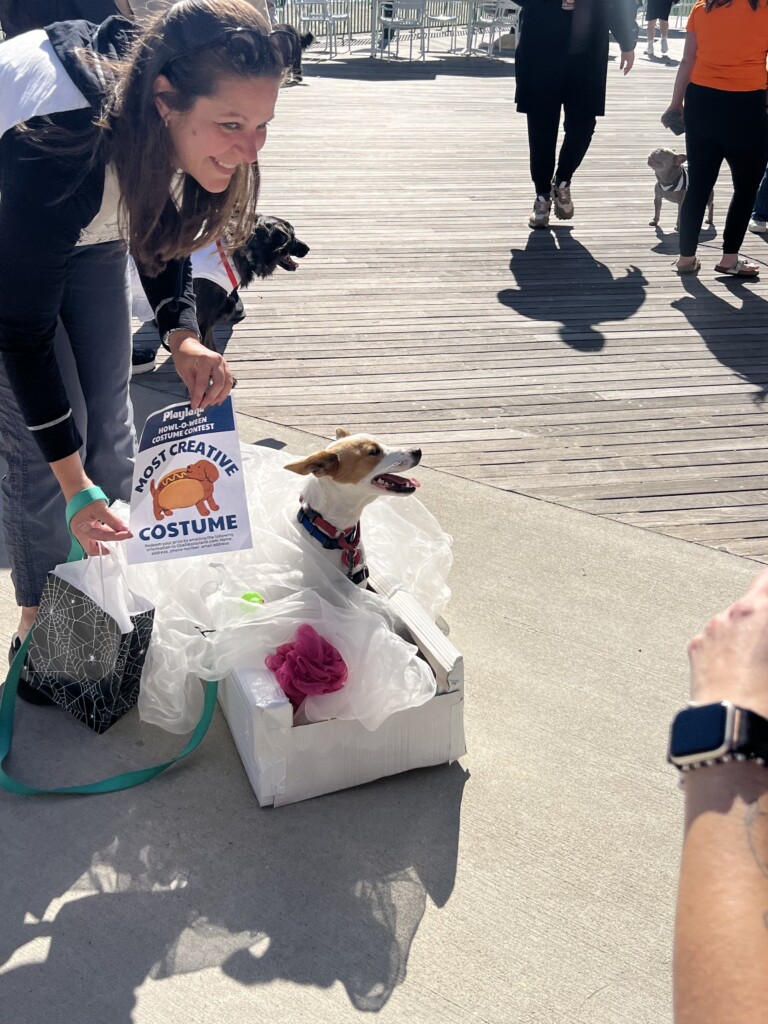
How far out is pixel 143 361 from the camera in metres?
4.91

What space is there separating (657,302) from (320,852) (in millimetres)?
4645

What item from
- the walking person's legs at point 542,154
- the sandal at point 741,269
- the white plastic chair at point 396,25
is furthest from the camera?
the white plastic chair at point 396,25

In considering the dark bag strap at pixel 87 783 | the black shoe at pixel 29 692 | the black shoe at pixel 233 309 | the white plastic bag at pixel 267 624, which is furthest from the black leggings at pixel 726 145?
the black shoe at pixel 29 692

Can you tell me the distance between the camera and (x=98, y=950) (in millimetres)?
2062

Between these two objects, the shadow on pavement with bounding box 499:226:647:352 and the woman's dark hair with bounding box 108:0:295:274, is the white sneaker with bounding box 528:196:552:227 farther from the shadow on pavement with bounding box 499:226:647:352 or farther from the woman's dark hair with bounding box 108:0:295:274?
the woman's dark hair with bounding box 108:0:295:274

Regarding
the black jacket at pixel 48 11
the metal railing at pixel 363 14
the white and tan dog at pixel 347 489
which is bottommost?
the metal railing at pixel 363 14

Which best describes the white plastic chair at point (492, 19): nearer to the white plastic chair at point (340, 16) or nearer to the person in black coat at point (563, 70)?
the white plastic chair at point (340, 16)

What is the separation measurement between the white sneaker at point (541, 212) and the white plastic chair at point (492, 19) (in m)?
11.6

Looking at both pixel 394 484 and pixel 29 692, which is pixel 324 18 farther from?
pixel 29 692

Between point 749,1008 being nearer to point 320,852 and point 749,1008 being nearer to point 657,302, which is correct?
point 320,852

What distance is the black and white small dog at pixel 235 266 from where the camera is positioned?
4254 millimetres

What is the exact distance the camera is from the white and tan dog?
2.64m

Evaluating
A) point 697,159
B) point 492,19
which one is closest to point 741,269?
point 697,159

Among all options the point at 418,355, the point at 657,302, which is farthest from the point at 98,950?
the point at 657,302
